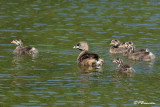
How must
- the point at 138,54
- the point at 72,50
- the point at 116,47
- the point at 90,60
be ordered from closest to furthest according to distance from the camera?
the point at 90,60 → the point at 138,54 → the point at 72,50 → the point at 116,47

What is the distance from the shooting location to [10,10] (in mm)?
40906

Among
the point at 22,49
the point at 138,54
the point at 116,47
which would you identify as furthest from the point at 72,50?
the point at 138,54

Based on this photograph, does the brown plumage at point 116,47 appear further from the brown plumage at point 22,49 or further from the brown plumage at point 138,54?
the brown plumage at point 22,49

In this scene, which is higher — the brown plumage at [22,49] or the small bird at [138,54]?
the brown plumage at [22,49]

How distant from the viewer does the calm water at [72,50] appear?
61.8 ft

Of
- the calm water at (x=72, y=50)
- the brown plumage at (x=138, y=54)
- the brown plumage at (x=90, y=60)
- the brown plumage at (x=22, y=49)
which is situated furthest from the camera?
the brown plumage at (x=22, y=49)

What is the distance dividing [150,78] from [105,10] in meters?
19.4

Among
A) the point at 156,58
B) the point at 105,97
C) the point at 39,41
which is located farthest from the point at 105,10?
the point at 105,97

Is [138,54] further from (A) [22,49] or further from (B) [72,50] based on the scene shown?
(A) [22,49]

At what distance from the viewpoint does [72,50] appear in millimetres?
28188

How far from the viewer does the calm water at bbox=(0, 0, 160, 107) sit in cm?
1883

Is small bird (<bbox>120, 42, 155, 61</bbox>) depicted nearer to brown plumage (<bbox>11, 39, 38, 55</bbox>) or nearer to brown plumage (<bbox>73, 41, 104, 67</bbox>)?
brown plumage (<bbox>73, 41, 104, 67</bbox>)

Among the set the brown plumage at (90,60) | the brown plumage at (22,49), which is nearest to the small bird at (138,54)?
the brown plumage at (90,60)

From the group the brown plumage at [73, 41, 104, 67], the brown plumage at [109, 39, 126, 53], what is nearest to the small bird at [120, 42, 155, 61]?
the brown plumage at [109, 39, 126, 53]
